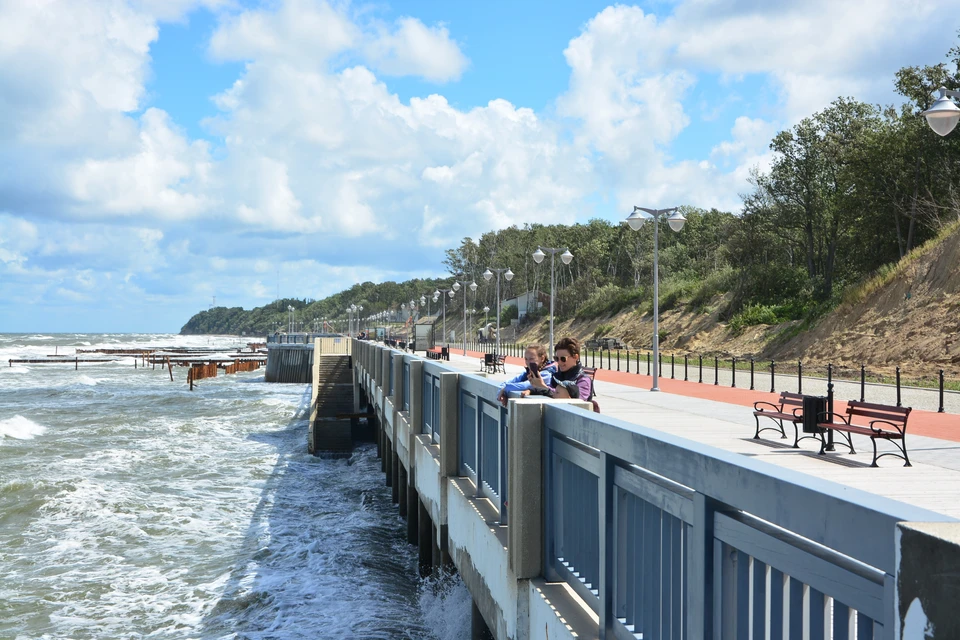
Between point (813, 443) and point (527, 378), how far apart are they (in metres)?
6.51

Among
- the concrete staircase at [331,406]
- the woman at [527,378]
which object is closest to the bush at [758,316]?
the concrete staircase at [331,406]

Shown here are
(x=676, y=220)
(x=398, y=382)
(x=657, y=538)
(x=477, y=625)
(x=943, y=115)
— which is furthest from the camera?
(x=676, y=220)

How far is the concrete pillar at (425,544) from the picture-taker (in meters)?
13.1

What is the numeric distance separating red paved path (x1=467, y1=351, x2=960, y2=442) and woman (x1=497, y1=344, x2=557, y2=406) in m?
7.80

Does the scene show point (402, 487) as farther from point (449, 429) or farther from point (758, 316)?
point (758, 316)

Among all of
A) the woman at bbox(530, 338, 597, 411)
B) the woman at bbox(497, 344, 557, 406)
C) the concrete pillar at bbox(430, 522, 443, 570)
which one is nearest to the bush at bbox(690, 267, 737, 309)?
the concrete pillar at bbox(430, 522, 443, 570)

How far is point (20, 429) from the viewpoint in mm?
33344

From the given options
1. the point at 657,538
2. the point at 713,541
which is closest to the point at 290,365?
the point at 657,538

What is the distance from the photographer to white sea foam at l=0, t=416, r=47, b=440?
3142 centimetres

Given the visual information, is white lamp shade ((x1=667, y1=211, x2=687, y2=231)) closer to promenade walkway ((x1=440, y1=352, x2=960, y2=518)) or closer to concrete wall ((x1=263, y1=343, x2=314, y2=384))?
promenade walkway ((x1=440, y1=352, x2=960, y2=518))

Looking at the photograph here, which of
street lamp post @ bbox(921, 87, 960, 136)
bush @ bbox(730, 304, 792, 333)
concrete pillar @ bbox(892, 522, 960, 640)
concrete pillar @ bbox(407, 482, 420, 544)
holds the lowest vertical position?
concrete pillar @ bbox(407, 482, 420, 544)

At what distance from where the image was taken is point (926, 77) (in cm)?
3962

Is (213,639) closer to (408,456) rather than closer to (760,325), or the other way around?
(408,456)

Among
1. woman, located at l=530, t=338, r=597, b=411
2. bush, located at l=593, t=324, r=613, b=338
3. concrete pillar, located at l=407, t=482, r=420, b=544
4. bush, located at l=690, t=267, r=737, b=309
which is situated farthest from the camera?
bush, located at l=593, t=324, r=613, b=338
